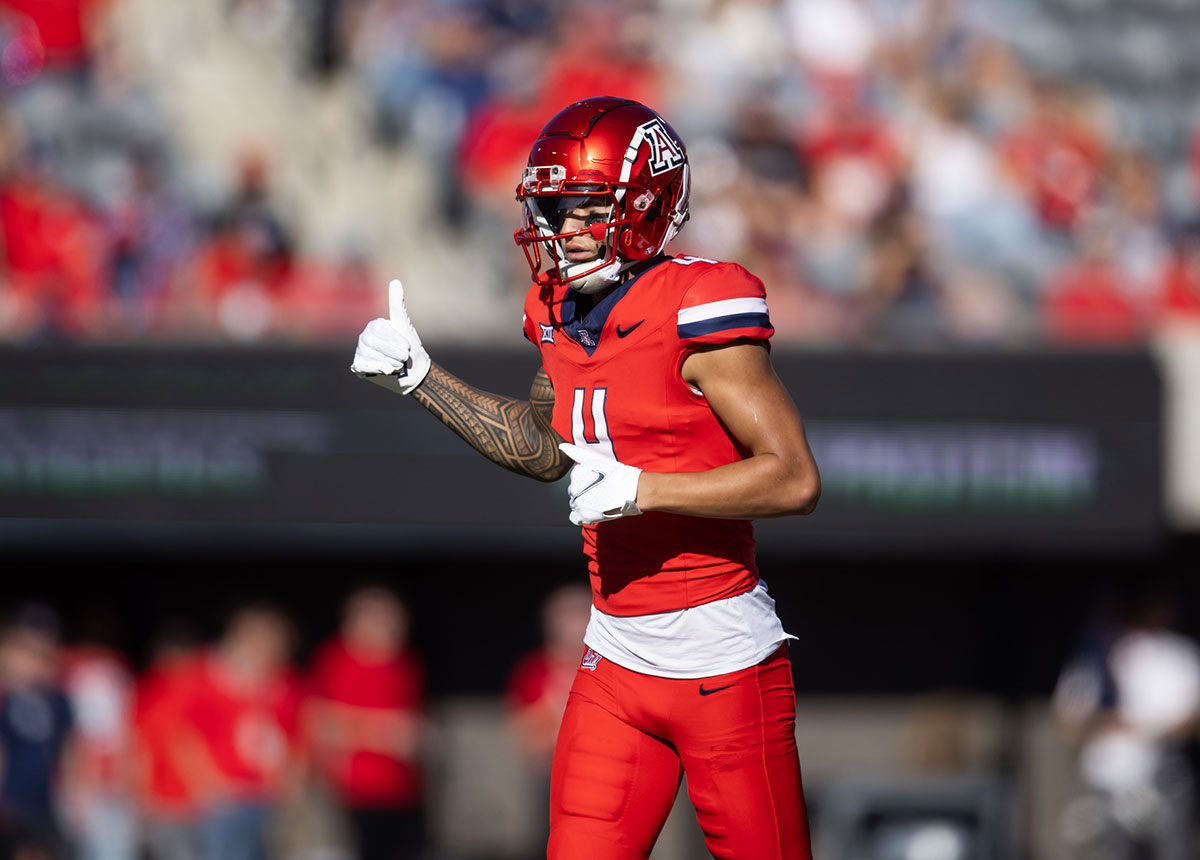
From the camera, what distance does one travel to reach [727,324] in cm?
301

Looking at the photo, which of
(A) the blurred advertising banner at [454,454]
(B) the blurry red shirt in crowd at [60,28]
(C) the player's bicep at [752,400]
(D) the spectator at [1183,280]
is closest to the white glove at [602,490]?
(C) the player's bicep at [752,400]

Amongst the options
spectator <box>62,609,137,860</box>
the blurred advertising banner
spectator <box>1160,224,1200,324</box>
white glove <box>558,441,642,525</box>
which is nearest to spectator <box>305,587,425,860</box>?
the blurred advertising banner

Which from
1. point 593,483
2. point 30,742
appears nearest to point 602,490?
point 593,483

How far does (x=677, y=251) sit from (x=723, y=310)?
184 inches

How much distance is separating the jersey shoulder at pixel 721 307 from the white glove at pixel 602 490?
0.31m

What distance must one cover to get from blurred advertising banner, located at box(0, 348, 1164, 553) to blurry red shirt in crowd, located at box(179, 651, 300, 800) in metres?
0.78

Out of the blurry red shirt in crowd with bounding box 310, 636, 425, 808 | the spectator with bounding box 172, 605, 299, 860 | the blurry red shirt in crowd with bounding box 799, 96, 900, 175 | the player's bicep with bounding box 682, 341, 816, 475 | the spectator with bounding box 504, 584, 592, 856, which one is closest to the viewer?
the player's bicep with bounding box 682, 341, 816, 475

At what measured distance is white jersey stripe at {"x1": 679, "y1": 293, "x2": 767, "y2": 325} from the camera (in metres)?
3.02

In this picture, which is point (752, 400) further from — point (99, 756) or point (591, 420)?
point (99, 756)

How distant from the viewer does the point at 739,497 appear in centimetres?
291

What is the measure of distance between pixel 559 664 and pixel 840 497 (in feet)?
5.84

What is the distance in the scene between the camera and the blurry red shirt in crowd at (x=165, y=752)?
314 inches

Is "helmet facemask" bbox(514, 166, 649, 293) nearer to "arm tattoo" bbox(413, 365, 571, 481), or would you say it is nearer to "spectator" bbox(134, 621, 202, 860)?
"arm tattoo" bbox(413, 365, 571, 481)

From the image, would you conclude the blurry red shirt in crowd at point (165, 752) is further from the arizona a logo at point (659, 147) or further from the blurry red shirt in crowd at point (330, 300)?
the arizona a logo at point (659, 147)
